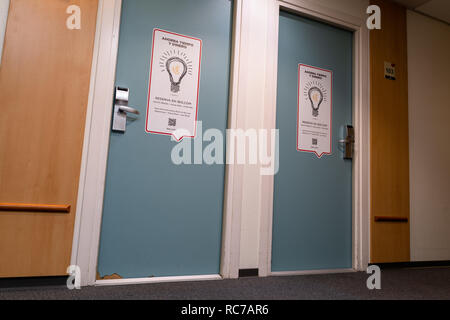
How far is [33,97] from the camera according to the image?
1.55 metres

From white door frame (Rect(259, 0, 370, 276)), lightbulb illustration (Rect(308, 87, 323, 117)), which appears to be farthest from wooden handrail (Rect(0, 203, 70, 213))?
lightbulb illustration (Rect(308, 87, 323, 117))

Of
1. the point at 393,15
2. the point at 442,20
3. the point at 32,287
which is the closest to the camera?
the point at 32,287

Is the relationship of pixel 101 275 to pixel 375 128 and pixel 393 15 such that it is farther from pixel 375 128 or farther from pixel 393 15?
pixel 393 15

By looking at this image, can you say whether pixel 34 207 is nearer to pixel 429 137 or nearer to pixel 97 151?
pixel 97 151

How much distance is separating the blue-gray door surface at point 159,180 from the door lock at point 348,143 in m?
0.99

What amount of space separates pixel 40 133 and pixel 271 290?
144 centimetres

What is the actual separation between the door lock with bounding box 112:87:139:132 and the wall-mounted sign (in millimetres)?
2029

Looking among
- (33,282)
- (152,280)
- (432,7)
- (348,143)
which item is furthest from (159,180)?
(432,7)

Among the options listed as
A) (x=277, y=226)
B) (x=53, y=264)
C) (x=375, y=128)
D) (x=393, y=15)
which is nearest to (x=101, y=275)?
(x=53, y=264)

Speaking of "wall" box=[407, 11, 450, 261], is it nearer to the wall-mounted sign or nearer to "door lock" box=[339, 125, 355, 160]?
the wall-mounted sign

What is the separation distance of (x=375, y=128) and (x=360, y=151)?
0.25m

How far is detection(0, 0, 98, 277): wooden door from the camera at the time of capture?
1491 mm

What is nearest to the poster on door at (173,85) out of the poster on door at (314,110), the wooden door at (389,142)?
the poster on door at (314,110)

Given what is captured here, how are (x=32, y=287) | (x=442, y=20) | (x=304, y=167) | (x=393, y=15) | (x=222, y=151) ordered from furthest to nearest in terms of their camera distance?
(x=442, y=20)
(x=393, y=15)
(x=304, y=167)
(x=222, y=151)
(x=32, y=287)
